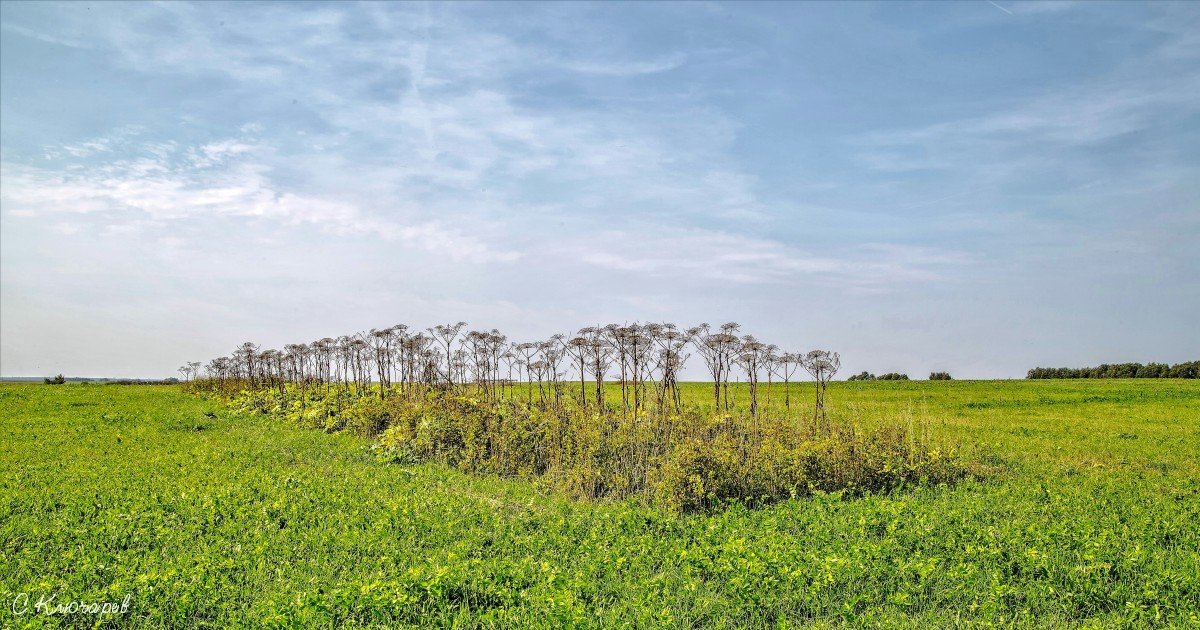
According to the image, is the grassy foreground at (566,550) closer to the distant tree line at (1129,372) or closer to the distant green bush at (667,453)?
the distant green bush at (667,453)

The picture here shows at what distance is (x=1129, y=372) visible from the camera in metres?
40.9

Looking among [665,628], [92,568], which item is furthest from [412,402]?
[665,628]

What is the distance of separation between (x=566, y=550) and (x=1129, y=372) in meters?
44.3

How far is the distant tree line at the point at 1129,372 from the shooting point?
38.9 meters

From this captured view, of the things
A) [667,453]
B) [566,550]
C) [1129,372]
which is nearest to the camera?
[566,550]

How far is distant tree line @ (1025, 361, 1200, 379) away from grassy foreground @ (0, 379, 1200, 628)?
31930 mm

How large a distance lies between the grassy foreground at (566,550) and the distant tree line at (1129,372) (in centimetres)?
3193

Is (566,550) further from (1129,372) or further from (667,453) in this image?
(1129,372)

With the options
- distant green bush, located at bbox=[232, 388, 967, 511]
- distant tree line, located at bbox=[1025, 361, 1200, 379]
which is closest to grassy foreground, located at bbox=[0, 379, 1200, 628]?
distant green bush, located at bbox=[232, 388, 967, 511]

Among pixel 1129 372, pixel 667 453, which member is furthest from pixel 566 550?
pixel 1129 372

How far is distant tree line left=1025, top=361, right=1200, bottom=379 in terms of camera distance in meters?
38.9

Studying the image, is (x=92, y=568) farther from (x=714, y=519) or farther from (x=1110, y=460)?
(x=1110, y=460)

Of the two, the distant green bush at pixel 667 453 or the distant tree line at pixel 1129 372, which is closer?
the distant green bush at pixel 667 453

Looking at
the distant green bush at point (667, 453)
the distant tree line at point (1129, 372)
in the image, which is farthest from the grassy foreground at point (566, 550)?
the distant tree line at point (1129, 372)
